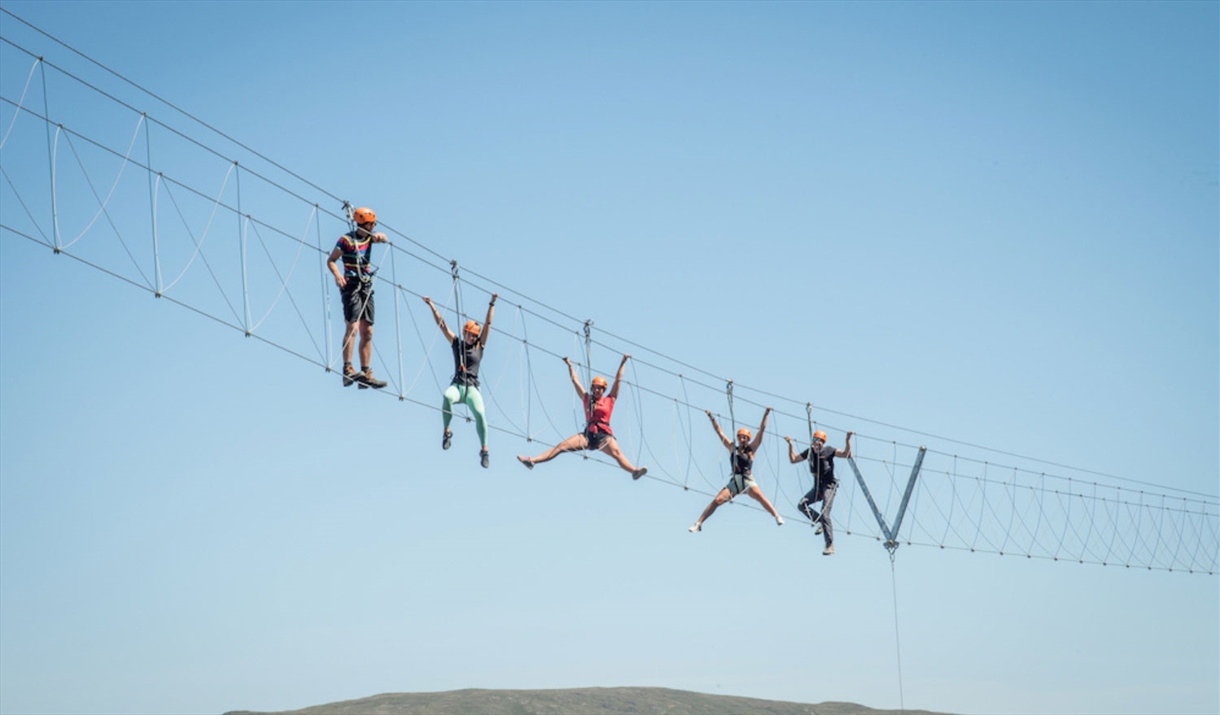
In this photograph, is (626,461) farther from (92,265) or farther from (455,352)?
(92,265)

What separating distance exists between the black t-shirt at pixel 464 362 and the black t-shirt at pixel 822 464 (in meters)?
9.11

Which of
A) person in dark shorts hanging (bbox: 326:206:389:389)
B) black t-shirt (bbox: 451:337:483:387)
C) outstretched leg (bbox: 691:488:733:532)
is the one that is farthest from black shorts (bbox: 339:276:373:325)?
outstretched leg (bbox: 691:488:733:532)

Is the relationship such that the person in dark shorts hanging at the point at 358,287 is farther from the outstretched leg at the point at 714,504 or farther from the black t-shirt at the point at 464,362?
the outstretched leg at the point at 714,504

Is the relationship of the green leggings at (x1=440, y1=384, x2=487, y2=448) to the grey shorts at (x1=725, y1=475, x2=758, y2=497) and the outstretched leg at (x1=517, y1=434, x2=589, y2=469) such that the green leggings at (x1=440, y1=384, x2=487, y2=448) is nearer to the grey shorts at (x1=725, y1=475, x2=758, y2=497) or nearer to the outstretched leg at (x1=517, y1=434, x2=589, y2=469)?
the outstretched leg at (x1=517, y1=434, x2=589, y2=469)

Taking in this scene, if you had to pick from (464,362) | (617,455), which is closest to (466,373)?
(464,362)

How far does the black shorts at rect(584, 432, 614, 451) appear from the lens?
81.6 feet

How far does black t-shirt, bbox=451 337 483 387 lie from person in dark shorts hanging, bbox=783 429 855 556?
878 centimetres

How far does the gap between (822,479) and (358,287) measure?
11.9m

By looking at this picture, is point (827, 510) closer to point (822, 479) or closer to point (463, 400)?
point (822, 479)

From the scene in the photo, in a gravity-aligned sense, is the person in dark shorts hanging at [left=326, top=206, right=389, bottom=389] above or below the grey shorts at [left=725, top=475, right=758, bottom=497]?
above

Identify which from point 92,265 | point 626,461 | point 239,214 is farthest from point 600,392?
point 92,265

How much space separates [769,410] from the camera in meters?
27.9

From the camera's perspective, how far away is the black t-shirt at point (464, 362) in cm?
2216

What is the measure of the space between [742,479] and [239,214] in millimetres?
10956
